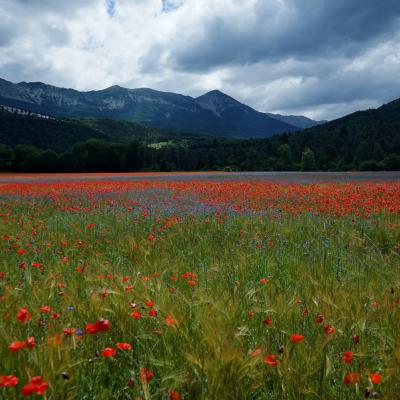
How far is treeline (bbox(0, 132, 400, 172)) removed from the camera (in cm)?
6706

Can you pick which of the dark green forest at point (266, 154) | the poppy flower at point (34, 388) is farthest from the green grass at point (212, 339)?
the dark green forest at point (266, 154)

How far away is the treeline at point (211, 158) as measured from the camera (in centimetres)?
6706

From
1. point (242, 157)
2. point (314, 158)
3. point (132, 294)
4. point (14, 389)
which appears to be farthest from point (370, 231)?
point (242, 157)

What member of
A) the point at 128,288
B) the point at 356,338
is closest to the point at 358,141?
the point at 356,338

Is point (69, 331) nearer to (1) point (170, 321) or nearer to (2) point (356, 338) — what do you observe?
(1) point (170, 321)

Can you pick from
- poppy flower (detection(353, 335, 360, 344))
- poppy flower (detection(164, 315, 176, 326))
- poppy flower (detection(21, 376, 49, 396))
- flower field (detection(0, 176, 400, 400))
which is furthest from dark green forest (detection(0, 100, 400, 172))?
poppy flower (detection(21, 376, 49, 396))

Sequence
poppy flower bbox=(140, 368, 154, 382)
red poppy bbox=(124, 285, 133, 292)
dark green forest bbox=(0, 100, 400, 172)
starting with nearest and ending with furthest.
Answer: poppy flower bbox=(140, 368, 154, 382), red poppy bbox=(124, 285, 133, 292), dark green forest bbox=(0, 100, 400, 172)

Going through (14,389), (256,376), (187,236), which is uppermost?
(14,389)

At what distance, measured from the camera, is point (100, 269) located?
3719mm

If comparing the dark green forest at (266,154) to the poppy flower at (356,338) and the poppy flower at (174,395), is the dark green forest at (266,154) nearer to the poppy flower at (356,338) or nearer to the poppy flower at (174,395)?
the poppy flower at (356,338)

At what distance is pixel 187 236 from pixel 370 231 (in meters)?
3.53

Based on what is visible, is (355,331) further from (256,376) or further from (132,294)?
(132,294)

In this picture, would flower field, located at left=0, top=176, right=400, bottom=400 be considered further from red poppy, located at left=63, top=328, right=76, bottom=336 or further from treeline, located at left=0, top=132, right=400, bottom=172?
treeline, located at left=0, top=132, right=400, bottom=172

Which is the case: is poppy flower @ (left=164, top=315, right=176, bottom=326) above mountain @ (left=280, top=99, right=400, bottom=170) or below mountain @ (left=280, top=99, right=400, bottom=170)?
below
